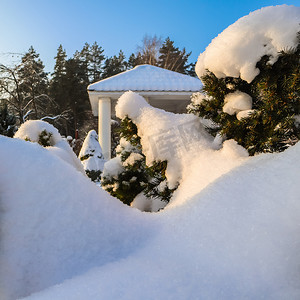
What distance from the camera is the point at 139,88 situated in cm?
1014

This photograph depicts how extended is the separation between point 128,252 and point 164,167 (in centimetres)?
102

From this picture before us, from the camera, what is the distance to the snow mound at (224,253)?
0.79m

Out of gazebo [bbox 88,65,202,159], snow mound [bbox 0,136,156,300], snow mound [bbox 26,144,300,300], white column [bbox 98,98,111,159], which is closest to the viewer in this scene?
snow mound [bbox 26,144,300,300]

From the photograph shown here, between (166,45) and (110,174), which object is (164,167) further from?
(166,45)

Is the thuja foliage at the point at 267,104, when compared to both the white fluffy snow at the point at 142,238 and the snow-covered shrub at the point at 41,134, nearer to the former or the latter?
the white fluffy snow at the point at 142,238

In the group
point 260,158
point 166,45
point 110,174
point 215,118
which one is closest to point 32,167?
point 260,158

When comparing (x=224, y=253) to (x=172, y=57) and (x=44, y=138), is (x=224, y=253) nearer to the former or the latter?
(x=44, y=138)

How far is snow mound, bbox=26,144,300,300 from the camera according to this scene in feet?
2.59

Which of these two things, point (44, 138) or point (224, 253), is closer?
point (224, 253)

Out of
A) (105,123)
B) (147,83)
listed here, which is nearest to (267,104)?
(147,83)

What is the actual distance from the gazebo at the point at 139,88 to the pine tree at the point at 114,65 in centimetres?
2448

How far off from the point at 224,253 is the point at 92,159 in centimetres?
1139

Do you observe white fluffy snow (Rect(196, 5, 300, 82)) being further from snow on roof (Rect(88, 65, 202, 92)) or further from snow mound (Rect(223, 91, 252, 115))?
snow on roof (Rect(88, 65, 202, 92))

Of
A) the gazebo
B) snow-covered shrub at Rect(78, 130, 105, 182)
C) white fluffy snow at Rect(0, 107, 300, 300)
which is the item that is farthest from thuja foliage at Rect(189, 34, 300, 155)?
snow-covered shrub at Rect(78, 130, 105, 182)
